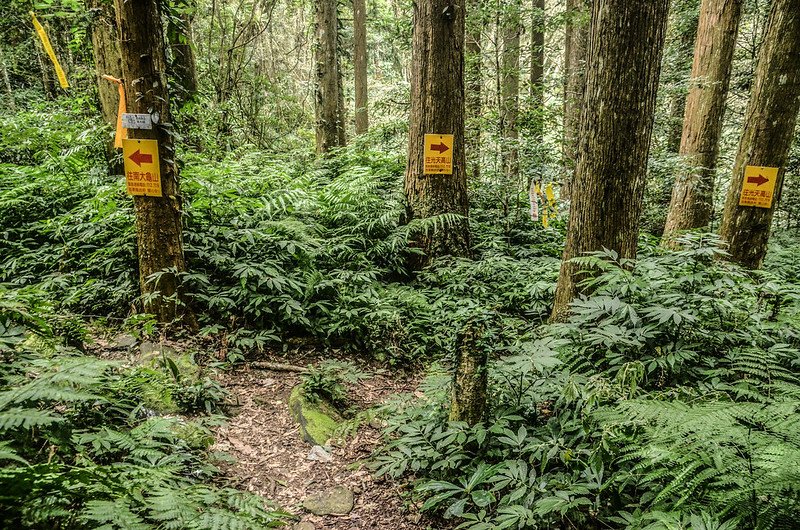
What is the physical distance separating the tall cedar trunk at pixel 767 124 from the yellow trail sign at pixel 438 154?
11.8 ft

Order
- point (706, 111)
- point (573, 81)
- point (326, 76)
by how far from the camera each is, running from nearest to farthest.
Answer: point (706, 111)
point (573, 81)
point (326, 76)

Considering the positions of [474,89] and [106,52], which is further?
[474,89]

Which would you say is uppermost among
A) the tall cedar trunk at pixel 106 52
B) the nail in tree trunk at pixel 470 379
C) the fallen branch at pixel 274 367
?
the tall cedar trunk at pixel 106 52

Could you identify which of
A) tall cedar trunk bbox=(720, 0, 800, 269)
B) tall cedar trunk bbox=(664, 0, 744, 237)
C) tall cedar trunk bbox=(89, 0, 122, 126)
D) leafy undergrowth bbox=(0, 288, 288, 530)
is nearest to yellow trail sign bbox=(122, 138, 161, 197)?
leafy undergrowth bbox=(0, 288, 288, 530)

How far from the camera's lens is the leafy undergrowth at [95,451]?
1674 millimetres

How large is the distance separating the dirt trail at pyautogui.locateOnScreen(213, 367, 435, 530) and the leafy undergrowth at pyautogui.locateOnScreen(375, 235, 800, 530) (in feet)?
0.82

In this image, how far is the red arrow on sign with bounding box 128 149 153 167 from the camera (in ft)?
13.5

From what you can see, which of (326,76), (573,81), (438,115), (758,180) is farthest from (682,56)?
(326,76)

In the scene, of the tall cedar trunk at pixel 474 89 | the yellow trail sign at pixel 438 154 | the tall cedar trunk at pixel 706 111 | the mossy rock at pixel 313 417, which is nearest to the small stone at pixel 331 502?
the mossy rock at pixel 313 417

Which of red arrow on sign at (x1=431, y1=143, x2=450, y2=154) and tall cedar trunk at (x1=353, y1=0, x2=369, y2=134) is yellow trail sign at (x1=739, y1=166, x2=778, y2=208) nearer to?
red arrow on sign at (x1=431, y1=143, x2=450, y2=154)

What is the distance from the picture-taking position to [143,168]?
4.15m

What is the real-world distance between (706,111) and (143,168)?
26.7 ft

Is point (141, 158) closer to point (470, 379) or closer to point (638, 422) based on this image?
point (470, 379)

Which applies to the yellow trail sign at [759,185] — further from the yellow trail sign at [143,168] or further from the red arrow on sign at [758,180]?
the yellow trail sign at [143,168]
